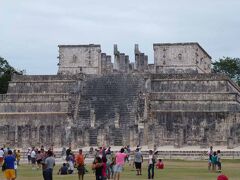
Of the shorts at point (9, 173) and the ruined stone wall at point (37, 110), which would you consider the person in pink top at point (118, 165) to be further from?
the ruined stone wall at point (37, 110)

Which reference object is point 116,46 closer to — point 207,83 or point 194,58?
point 194,58

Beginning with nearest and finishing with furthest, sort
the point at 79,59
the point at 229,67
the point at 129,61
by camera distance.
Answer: the point at 79,59
the point at 129,61
the point at 229,67

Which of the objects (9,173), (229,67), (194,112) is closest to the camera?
(9,173)

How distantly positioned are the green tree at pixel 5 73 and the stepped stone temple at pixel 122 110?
57.3 feet

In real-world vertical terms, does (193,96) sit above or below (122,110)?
above

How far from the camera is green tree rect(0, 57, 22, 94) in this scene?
81.8 metres

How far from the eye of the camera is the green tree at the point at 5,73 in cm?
8181

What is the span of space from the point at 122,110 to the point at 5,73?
28.9 m

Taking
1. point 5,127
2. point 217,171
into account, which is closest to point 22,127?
point 5,127

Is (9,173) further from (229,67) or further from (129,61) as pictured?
(229,67)

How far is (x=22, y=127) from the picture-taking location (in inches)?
2373

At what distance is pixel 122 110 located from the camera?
6009cm

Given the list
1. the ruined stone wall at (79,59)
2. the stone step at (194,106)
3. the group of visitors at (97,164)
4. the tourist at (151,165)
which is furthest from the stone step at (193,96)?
the tourist at (151,165)

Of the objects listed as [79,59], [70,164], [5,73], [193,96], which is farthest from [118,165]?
[5,73]
